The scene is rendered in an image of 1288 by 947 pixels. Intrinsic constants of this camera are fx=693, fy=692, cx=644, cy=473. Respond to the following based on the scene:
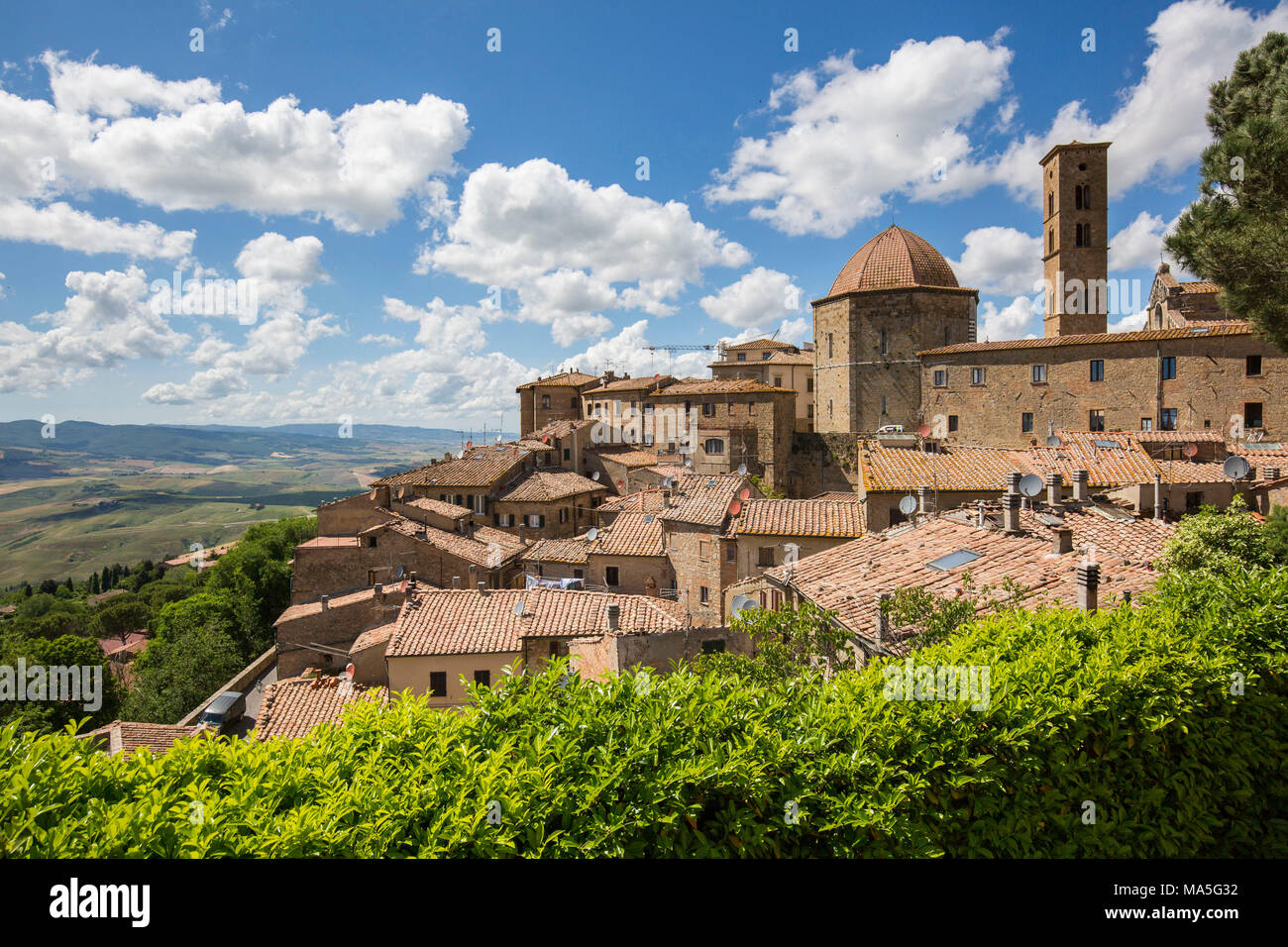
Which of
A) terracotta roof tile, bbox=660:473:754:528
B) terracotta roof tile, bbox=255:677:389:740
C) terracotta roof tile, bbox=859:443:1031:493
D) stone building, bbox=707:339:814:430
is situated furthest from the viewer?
stone building, bbox=707:339:814:430

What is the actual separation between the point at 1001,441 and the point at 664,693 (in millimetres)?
39641

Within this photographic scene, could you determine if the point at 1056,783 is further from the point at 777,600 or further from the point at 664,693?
the point at 777,600

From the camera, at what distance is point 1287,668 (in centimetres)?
668

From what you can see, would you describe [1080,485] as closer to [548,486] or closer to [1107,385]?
[1107,385]

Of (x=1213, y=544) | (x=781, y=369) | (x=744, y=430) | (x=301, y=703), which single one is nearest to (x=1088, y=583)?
(x=1213, y=544)

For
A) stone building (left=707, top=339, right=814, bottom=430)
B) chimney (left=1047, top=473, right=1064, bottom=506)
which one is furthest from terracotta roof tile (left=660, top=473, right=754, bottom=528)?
stone building (left=707, top=339, right=814, bottom=430)

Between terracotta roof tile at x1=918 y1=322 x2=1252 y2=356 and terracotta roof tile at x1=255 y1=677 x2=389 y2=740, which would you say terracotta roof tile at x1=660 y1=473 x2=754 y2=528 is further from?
terracotta roof tile at x1=918 y1=322 x2=1252 y2=356

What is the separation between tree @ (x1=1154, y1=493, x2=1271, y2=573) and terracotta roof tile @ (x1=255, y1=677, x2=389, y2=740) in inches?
688

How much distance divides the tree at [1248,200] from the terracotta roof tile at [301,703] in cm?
2074

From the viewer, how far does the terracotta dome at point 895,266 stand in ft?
150

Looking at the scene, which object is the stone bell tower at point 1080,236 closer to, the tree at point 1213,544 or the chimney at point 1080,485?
the chimney at point 1080,485

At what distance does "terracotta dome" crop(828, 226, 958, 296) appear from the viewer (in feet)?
150

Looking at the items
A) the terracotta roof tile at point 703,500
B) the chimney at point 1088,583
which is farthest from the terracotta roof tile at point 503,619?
the chimney at point 1088,583
